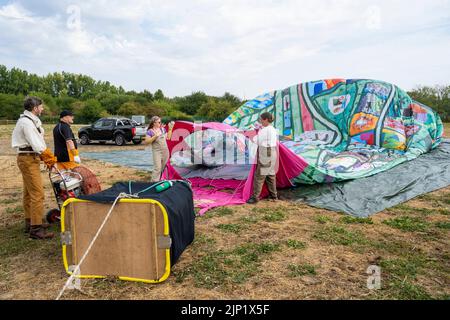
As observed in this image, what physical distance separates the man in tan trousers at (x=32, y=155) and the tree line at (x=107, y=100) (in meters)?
34.0

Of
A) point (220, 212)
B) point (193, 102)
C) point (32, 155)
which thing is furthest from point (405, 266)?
point (193, 102)

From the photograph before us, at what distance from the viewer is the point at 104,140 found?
17.2 meters

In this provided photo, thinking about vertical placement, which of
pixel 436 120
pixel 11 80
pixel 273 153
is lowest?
pixel 273 153

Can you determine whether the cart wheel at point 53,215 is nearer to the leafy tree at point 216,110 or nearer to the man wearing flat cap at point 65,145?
the man wearing flat cap at point 65,145

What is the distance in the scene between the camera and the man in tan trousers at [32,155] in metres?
4.04

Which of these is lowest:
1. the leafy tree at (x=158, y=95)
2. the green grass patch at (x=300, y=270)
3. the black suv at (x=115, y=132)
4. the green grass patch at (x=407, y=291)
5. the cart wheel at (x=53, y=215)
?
the green grass patch at (x=407, y=291)

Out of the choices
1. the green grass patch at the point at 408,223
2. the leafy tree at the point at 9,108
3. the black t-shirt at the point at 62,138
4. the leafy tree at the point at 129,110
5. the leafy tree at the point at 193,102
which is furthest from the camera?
the leafy tree at the point at 193,102

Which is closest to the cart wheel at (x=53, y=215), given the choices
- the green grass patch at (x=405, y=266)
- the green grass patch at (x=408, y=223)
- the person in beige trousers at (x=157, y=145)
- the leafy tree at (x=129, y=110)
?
the person in beige trousers at (x=157, y=145)

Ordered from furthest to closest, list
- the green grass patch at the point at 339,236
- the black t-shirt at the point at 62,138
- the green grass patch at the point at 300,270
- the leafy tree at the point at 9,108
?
the leafy tree at the point at 9,108 → the black t-shirt at the point at 62,138 → the green grass patch at the point at 339,236 → the green grass patch at the point at 300,270

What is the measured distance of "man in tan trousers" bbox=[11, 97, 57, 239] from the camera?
404 centimetres

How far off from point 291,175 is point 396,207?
6.44 feet

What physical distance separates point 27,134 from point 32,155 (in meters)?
0.31
